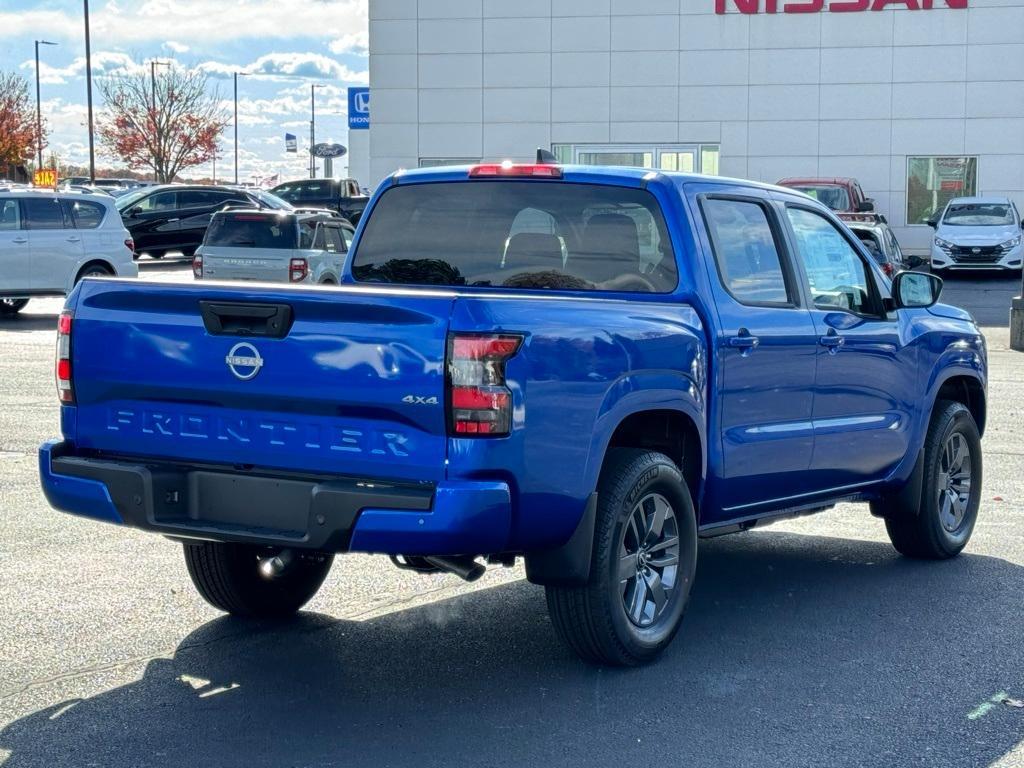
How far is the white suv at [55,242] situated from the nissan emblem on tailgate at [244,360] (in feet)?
58.6

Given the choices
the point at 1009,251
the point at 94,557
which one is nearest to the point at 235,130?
the point at 1009,251

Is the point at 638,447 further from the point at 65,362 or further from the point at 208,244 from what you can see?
the point at 208,244

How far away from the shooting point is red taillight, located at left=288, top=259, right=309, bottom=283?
21484 mm

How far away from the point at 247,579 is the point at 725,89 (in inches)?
1496

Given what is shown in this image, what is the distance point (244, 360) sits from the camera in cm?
509

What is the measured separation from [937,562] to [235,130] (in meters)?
87.4

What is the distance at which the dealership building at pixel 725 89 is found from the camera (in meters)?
41.3

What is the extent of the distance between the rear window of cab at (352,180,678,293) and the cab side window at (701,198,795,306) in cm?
30

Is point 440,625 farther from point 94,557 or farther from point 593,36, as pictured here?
point 593,36

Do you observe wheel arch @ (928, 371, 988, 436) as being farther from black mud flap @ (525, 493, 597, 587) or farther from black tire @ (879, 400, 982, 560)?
black mud flap @ (525, 493, 597, 587)

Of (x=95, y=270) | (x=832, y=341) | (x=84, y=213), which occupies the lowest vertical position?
(x=95, y=270)

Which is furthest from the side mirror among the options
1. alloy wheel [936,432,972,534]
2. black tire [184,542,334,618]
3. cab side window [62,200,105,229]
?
cab side window [62,200,105,229]

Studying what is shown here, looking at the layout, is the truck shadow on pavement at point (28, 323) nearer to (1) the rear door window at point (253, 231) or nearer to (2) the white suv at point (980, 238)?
(1) the rear door window at point (253, 231)

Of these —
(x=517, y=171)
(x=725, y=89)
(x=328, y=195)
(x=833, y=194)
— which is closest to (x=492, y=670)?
(x=517, y=171)
